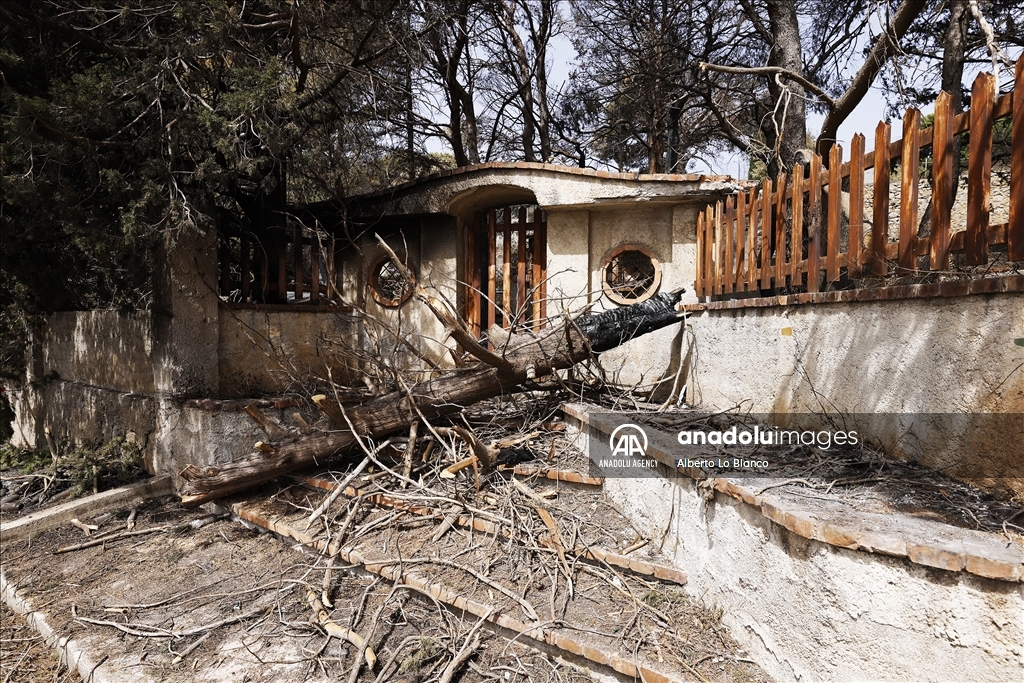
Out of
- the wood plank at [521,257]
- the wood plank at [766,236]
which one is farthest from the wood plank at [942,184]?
the wood plank at [521,257]

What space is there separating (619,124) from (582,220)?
7.02m

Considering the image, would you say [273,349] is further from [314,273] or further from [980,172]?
[980,172]

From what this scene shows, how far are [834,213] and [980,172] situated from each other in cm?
105

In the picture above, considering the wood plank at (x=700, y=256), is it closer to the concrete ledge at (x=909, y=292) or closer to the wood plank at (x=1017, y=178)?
the concrete ledge at (x=909, y=292)

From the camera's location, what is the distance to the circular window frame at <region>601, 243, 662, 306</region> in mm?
6340

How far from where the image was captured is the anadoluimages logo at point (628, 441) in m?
3.99

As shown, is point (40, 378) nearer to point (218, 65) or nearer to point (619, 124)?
point (218, 65)

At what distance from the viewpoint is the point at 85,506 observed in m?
5.30

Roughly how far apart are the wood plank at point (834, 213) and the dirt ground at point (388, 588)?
7.58 ft

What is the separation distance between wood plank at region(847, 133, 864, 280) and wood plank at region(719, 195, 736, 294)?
1.52 metres

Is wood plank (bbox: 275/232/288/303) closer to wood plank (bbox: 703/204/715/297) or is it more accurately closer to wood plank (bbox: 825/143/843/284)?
wood plank (bbox: 703/204/715/297)

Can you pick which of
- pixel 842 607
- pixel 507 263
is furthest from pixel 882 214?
pixel 507 263

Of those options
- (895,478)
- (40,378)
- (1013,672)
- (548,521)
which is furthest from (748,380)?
(40,378)

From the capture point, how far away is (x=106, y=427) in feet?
21.0
